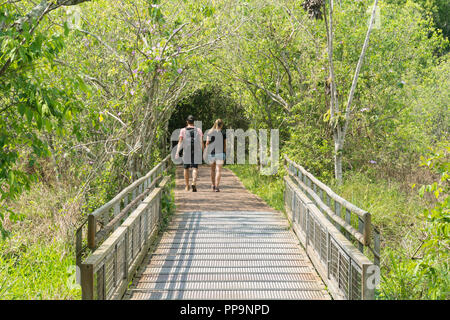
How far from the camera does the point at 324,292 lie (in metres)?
5.46

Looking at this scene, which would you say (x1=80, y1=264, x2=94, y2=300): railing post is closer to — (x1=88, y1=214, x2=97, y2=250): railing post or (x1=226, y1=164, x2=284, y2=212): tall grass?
(x1=88, y1=214, x2=97, y2=250): railing post

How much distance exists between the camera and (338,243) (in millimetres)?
4891

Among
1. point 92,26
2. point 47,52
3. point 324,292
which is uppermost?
point 92,26

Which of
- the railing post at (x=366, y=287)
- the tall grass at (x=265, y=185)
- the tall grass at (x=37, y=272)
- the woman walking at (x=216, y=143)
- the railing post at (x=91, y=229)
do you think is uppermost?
the woman walking at (x=216, y=143)

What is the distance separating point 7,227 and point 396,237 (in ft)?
19.6

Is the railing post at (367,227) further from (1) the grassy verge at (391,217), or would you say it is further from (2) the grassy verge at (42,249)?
(2) the grassy verge at (42,249)

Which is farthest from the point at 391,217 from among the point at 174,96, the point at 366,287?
the point at 174,96

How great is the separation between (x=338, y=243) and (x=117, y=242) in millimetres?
2118

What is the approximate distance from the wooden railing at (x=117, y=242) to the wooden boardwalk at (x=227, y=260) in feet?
0.92

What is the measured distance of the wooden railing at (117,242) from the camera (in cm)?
384

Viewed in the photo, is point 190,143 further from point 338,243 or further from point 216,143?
point 338,243

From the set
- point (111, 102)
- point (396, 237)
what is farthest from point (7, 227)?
point (396, 237)

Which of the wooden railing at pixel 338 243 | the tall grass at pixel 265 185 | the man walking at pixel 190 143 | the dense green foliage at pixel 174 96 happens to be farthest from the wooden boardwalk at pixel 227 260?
the man walking at pixel 190 143
